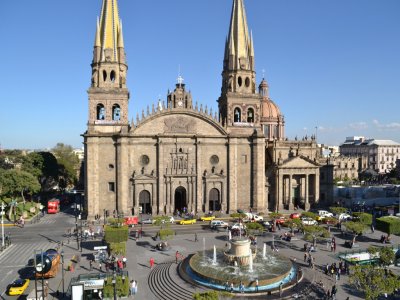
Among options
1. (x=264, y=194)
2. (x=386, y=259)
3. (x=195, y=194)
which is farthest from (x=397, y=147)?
(x=386, y=259)

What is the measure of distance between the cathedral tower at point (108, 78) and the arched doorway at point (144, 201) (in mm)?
10755

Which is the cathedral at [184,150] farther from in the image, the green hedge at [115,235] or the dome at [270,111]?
the green hedge at [115,235]

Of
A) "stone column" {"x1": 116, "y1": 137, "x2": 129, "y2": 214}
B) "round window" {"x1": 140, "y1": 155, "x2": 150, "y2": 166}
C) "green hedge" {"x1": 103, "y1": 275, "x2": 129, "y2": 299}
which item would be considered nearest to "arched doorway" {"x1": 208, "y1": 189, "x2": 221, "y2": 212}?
"round window" {"x1": 140, "y1": 155, "x2": 150, "y2": 166}

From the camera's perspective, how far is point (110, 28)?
54.4 metres

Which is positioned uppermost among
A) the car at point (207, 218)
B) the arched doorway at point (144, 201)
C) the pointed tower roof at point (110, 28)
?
the pointed tower roof at point (110, 28)

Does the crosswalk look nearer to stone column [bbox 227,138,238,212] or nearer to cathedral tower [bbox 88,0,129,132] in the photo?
cathedral tower [bbox 88,0,129,132]

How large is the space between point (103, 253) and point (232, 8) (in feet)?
149

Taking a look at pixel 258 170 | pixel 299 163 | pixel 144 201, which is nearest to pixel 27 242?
pixel 144 201

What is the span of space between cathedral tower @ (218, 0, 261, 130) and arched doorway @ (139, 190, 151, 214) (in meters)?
17.2

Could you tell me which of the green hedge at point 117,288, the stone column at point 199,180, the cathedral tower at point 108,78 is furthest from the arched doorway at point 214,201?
the green hedge at point 117,288

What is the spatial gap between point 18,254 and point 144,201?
68.0ft

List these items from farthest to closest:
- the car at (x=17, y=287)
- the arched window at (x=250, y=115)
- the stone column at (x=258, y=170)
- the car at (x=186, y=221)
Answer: the arched window at (x=250, y=115)
the stone column at (x=258, y=170)
the car at (x=186, y=221)
the car at (x=17, y=287)

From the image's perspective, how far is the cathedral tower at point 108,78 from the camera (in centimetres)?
5341

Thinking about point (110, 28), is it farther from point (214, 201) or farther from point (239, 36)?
point (214, 201)
